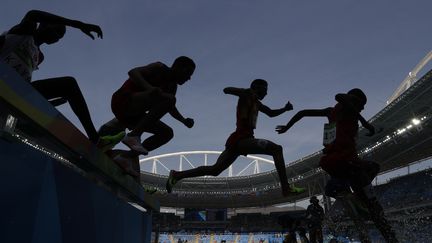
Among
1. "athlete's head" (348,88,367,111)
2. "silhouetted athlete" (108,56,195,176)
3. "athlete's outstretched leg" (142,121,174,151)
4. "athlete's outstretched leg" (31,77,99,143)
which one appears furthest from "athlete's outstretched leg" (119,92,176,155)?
"athlete's head" (348,88,367,111)

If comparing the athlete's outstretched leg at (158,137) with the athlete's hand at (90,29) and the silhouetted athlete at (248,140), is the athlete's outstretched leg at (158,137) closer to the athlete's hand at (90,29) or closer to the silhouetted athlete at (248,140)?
the silhouetted athlete at (248,140)

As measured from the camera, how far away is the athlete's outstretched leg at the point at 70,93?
107 inches

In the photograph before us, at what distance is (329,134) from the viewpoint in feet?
13.6

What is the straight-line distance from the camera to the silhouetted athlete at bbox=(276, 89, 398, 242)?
3.77 m

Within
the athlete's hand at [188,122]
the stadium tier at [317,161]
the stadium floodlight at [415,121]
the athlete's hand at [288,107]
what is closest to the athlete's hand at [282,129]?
the athlete's hand at [288,107]

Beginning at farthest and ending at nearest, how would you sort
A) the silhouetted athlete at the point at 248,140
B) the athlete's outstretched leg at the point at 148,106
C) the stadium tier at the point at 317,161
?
the stadium tier at the point at 317,161
the silhouetted athlete at the point at 248,140
the athlete's outstretched leg at the point at 148,106

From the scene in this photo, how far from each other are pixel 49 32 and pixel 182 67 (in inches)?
51.6

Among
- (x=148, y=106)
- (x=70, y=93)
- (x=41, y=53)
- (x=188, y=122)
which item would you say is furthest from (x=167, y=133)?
(x=41, y=53)

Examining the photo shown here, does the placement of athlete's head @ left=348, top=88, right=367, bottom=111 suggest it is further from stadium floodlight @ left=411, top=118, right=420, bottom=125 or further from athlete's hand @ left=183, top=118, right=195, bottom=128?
stadium floodlight @ left=411, top=118, right=420, bottom=125

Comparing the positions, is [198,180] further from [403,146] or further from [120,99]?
[120,99]

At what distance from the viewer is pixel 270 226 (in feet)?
162

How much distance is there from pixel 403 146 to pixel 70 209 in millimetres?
31114

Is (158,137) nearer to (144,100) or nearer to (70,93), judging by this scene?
(144,100)

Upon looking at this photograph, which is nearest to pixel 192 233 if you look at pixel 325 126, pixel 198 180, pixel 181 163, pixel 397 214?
pixel 198 180
